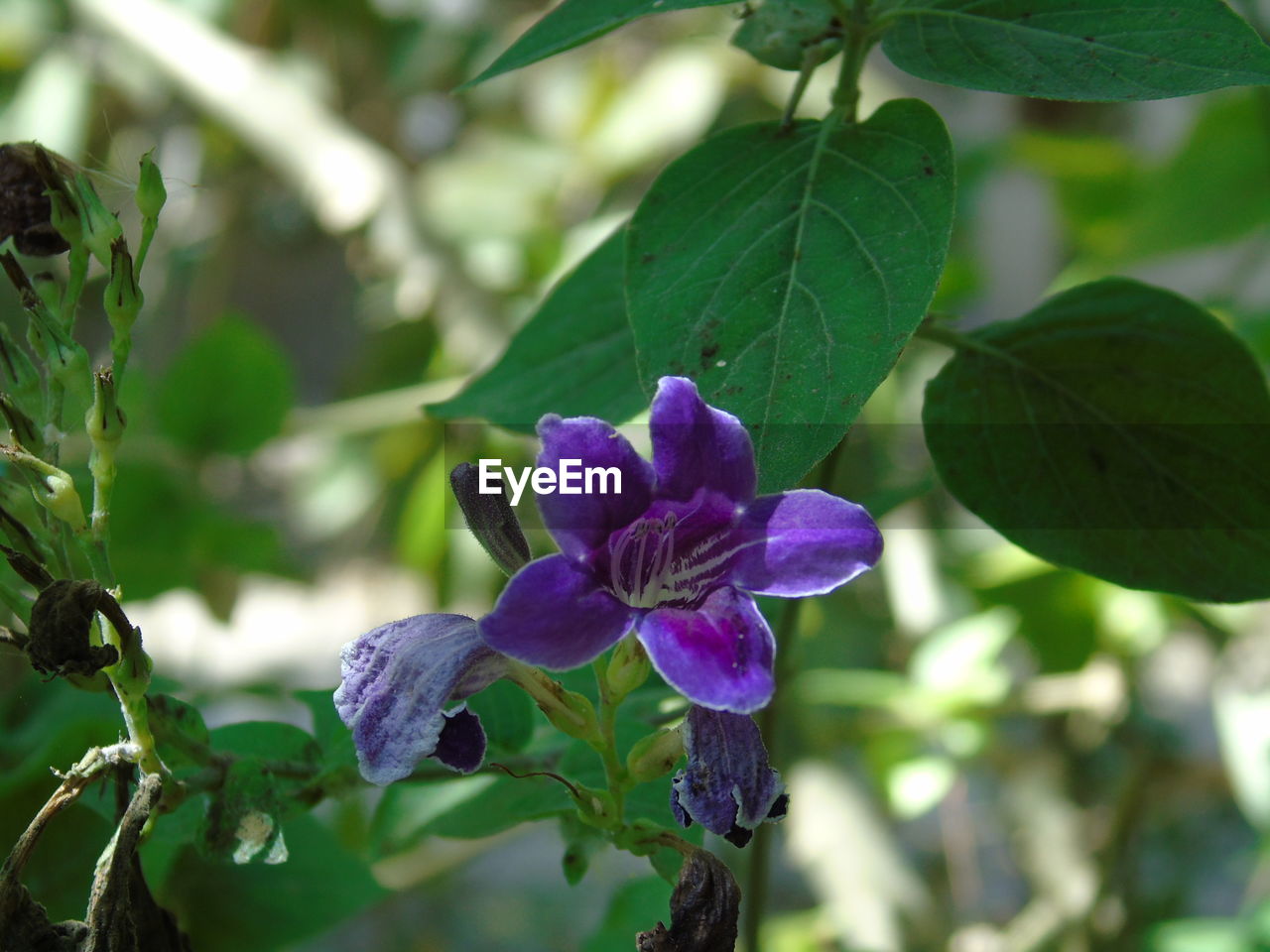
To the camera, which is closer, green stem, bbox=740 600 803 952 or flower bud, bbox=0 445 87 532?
flower bud, bbox=0 445 87 532

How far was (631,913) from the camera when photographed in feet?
1.96

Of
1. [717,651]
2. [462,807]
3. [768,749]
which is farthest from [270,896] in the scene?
[717,651]

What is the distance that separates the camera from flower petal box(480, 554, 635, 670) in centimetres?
26

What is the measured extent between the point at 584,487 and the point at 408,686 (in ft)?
0.21

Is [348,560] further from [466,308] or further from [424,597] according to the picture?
[466,308]

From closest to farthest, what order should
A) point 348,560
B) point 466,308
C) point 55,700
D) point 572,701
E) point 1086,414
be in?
point 572,701 < point 1086,414 < point 55,700 < point 466,308 < point 348,560

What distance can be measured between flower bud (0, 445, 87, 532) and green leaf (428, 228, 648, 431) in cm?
17

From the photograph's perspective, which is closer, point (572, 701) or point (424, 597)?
point (572, 701)

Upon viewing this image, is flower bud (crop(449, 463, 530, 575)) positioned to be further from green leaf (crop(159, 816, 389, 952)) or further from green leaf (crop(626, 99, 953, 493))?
green leaf (crop(159, 816, 389, 952))

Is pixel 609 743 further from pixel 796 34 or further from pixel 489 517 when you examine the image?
pixel 796 34

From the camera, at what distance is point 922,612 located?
113cm

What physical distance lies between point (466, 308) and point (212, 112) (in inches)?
14.3

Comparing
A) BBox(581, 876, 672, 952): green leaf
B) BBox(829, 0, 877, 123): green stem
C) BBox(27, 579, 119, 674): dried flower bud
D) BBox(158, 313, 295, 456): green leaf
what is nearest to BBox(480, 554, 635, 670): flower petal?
BBox(27, 579, 119, 674): dried flower bud

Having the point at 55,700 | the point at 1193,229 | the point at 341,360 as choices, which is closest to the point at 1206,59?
the point at 55,700
